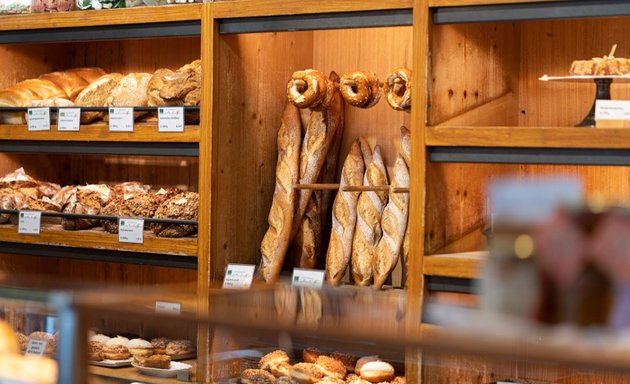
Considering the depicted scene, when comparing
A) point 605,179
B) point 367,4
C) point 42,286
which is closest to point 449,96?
point 367,4

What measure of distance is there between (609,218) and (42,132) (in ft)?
9.38

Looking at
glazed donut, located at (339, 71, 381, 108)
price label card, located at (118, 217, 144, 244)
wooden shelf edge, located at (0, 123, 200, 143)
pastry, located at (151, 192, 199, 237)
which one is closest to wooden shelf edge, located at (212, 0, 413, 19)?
glazed donut, located at (339, 71, 381, 108)

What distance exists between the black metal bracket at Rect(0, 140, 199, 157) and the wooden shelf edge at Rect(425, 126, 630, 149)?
0.86 m

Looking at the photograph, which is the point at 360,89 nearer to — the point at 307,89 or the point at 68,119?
the point at 307,89

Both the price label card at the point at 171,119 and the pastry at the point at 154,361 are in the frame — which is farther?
the price label card at the point at 171,119

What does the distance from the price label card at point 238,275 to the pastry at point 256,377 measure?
0.49 meters

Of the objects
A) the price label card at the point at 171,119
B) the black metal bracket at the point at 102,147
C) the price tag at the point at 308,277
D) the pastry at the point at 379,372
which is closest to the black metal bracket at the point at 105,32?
the price label card at the point at 171,119

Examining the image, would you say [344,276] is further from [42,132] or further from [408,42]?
[42,132]

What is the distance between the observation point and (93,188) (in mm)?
3389

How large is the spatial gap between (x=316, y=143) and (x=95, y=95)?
2.73 feet

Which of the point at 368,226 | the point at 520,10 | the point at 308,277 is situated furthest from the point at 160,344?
the point at 520,10

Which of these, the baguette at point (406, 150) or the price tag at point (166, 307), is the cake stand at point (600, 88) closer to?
the baguette at point (406, 150)

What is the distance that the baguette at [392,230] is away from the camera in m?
2.84

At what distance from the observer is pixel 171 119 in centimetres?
305
